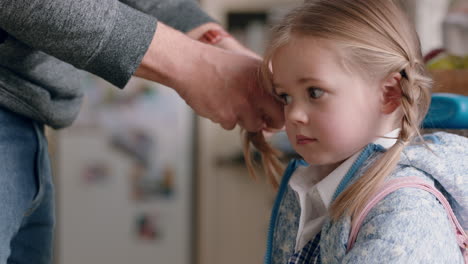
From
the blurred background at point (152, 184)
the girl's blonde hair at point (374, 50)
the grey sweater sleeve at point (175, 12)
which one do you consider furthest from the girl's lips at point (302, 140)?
the blurred background at point (152, 184)

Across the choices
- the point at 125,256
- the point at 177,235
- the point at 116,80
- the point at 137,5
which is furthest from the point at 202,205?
the point at 116,80

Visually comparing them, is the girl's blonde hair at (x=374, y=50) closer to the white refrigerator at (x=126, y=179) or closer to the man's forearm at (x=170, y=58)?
the man's forearm at (x=170, y=58)

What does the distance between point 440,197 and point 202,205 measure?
8.91 feet

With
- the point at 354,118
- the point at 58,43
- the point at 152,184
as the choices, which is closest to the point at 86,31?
the point at 58,43

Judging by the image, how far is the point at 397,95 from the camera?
2.98 ft

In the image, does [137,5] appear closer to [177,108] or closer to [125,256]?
[177,108]

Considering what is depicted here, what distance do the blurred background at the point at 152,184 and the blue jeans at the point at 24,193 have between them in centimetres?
223

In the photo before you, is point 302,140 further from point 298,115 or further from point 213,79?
point 213,79

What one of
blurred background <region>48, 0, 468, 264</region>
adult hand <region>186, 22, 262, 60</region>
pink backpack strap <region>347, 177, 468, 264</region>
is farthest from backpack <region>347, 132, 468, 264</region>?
blurred background <region>48, 0, 468, 264</region>

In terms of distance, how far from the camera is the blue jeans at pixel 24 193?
101 centimetres

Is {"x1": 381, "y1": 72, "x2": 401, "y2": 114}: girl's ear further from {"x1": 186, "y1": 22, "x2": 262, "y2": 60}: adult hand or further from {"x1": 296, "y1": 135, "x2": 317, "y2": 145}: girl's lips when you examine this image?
{"x1": 186, "y1": 22, "x2": 262, "y2": 60}: adult hand

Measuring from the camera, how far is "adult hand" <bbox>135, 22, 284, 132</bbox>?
102 cm

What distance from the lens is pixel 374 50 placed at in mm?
876

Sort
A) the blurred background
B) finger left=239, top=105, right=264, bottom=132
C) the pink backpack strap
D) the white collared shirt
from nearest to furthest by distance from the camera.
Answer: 1. the pink backpack strap
2. the white collared shirt
3. finger left=239, top=105, right=264, bottom=132
4. the blurred background
